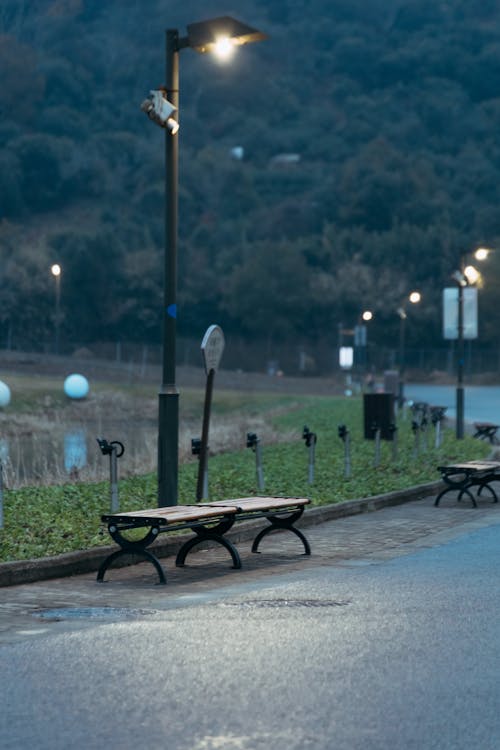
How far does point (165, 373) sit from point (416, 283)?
315 ft

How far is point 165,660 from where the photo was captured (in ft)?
24.7

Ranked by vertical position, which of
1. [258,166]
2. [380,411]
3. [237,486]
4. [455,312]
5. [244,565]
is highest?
[258,166]

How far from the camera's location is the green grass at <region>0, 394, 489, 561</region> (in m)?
13.0

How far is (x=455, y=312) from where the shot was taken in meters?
34.6

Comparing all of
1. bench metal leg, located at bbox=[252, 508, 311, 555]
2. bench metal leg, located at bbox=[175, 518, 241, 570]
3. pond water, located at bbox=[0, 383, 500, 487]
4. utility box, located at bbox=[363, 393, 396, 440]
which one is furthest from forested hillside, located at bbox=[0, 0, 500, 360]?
bench metal leg, located at bbox=[175, 518, 241, 570]

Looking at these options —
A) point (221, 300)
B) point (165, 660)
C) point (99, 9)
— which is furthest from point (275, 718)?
point (99, 9)

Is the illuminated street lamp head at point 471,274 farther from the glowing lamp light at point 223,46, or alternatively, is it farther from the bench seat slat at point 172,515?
the bench seat slat at point 172,515

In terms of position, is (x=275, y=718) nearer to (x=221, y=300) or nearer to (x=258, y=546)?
(x=258, y=546)

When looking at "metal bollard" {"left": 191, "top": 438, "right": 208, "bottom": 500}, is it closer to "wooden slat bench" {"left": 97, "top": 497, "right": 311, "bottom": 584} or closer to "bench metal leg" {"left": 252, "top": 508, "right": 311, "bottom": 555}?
"wooden slat bench" {"left": 97, "top": 497, "right": 311, "bottom": 584}

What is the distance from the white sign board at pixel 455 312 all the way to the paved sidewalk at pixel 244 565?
16810mm

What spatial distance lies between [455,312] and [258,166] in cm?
11204

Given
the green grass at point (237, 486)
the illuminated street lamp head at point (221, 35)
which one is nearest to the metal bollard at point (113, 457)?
the green grass at point (237, 486)

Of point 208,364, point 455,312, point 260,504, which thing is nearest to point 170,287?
point 208,364

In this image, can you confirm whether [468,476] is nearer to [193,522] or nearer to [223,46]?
[193,522]
